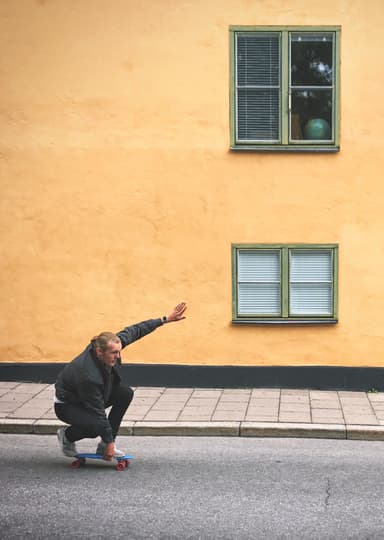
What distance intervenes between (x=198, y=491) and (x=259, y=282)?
15.7 ft

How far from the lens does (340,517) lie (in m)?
6.27

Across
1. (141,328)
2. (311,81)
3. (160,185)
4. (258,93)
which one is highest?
(311,81)

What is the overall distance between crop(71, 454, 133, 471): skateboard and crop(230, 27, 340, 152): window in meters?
5.18

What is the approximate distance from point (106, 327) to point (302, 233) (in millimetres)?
3227

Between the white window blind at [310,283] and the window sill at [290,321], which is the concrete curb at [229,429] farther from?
the white window blind at [310,283]

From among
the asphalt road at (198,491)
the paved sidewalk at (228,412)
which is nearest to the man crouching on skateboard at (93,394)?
the asphalt road at (198,491)

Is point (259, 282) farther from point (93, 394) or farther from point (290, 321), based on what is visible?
point (93, 394)

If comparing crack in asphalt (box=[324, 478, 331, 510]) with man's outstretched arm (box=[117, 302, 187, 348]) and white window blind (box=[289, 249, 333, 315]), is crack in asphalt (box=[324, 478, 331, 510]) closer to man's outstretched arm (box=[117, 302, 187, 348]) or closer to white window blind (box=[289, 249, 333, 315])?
man's outstretched arm (box=[117, 302, 187, 348])

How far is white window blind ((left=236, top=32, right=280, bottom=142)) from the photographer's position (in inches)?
437

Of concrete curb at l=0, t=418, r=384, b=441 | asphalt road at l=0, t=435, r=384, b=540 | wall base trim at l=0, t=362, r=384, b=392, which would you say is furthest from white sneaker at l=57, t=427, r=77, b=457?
wall base trim at l=0, t=362, r=384, b=392

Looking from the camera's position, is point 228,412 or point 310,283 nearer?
point 228,412

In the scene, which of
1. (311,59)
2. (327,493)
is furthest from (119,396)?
(311,59)

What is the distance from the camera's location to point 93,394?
726cm

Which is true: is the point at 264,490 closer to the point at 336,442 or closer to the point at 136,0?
the point at 336,442
